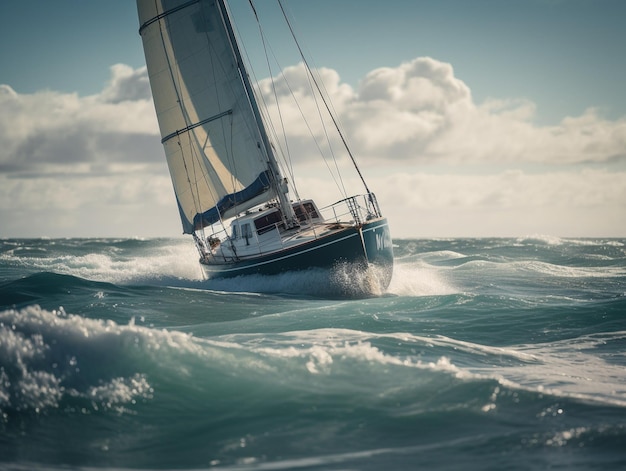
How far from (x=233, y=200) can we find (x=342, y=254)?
5593 millimetres

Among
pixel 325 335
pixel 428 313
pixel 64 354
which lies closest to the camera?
pixel 64 354

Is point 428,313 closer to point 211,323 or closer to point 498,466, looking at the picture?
point 211,323

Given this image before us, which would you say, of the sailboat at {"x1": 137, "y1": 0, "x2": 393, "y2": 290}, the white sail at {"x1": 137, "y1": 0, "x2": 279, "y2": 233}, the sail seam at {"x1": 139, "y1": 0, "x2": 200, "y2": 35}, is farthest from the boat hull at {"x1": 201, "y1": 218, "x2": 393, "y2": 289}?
the sail seam at {"x1": 139, "y1": 0, "x2": 200, "y2": 35}

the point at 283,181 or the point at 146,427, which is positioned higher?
the point at 283,181

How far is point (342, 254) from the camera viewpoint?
1636 cm

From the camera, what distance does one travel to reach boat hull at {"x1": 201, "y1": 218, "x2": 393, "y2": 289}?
16.2m

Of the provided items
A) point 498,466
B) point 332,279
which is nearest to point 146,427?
point 498,466

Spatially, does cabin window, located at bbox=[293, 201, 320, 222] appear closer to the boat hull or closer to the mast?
the mast

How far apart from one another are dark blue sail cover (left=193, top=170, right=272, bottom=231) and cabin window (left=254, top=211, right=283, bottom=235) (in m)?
1.01

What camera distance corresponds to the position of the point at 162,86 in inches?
854

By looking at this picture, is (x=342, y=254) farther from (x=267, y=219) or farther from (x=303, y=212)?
(x=303, y=212)

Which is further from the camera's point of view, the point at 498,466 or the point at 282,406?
the point at 282,406

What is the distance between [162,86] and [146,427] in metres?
17.6

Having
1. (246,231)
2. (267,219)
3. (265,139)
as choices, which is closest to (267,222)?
(267,219)
